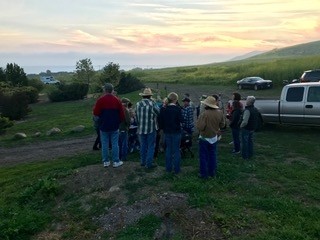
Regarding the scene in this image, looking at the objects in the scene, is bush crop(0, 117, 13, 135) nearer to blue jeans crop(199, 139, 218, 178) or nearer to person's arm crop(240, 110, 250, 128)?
person's arm crop(240, 110, 250, 128)

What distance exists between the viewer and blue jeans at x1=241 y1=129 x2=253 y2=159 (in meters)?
10.6

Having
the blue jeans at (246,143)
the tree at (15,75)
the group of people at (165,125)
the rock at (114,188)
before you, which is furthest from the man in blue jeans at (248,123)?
the tree at (15,75)

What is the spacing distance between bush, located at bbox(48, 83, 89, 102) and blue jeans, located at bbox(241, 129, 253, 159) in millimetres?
30648

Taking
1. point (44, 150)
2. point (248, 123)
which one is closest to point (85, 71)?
point (44, 150)

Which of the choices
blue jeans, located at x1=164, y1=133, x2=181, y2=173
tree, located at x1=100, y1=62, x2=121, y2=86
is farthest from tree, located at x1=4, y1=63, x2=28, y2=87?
blue jeans, located at x1=164, y1=133, x2=181, y2=173

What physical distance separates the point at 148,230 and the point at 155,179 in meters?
2.05

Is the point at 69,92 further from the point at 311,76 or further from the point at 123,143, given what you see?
the point at 123,143

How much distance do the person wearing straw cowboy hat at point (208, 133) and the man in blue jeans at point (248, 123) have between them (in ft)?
6.05

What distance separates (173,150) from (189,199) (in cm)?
163

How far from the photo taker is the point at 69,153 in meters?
13.7

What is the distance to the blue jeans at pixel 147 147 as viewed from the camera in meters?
9.09

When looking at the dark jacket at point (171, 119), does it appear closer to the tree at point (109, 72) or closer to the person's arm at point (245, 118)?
the person's arm at point (245, 118)

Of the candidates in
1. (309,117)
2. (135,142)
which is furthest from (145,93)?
(309,117)

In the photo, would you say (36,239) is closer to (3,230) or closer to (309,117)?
(3,230)
